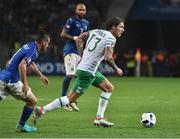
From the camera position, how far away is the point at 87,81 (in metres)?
13.3

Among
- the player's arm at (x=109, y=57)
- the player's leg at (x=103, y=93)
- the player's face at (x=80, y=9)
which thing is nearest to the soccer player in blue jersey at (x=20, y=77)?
the player's arm at (x=109, y=57)

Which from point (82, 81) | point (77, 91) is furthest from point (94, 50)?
point (77, 91)

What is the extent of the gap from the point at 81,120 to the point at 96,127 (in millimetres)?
1309

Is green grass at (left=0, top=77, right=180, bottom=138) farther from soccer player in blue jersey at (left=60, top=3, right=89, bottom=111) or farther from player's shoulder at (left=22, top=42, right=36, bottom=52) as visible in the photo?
player's shoulder at (left=22, top=42, right=36, bottom=52)

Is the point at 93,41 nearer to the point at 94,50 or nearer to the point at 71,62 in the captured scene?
the point at 94,50

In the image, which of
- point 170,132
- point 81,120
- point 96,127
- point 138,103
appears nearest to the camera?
point 170,132

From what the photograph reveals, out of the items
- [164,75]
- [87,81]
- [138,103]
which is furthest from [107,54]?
[164,75]

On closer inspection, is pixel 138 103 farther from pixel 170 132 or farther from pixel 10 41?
pixel 10 41

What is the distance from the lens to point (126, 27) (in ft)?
130

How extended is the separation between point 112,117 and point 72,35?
3115 mm

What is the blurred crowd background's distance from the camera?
3809cm

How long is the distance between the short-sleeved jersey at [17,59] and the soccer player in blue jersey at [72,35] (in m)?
4.83

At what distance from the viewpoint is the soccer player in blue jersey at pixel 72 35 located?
Result: 17.7 m

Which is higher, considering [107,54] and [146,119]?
[107,54]
